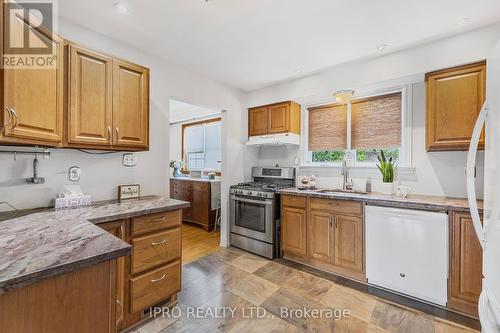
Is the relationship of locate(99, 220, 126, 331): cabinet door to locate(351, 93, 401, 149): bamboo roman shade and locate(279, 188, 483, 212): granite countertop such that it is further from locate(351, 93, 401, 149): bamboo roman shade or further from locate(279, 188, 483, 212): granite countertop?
locate(351, 93, 401, 149): bamboo roman shade

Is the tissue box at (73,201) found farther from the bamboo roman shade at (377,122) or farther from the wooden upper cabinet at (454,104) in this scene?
the wooden upper cabinet at (454,104)

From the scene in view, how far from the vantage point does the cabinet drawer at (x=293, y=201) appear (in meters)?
2.97

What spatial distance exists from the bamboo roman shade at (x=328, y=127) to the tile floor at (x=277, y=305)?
5.88 feet

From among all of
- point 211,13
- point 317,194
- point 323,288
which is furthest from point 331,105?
point 323,288

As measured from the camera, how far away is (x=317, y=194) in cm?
281

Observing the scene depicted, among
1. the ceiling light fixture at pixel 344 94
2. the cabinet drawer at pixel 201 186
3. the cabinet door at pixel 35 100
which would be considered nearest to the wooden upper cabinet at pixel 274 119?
the ceiling light fixture at pixel 344 94

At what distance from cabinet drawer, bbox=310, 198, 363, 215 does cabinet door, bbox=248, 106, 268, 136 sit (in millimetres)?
1457

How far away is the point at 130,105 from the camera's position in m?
2.14

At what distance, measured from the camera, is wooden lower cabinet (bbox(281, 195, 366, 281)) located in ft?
8.38

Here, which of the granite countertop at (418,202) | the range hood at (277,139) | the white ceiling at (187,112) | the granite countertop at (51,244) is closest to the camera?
the granite countertop at (51,244)

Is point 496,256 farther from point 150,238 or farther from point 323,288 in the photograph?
point 150,238

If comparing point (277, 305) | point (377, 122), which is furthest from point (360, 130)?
point (277, 305)

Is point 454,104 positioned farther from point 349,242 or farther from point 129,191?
point 129,191

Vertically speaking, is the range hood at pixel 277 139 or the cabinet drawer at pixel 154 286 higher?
the range hood at pixel 277 139
